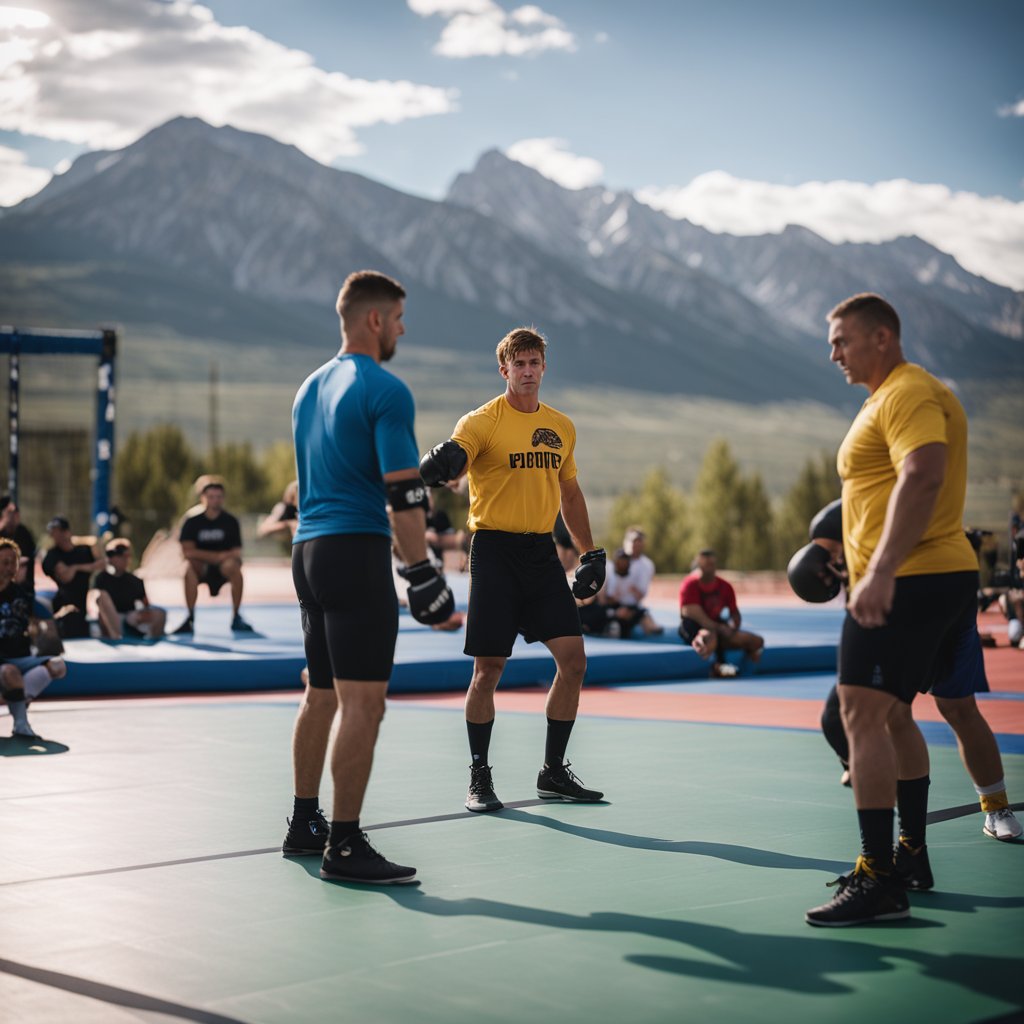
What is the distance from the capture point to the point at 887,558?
3916mm

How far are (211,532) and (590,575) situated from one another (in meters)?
8.60

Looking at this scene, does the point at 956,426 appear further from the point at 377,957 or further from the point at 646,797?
the point at 646,797

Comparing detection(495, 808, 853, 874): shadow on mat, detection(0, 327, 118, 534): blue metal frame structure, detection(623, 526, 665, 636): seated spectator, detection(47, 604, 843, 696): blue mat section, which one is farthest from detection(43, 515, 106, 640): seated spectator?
detection(495, 808, 853, 874): shadow on mat

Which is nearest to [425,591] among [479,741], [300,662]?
[479,741]

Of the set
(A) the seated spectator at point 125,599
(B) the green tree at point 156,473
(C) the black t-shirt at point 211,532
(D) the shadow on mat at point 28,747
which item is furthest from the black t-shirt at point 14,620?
(B) the green tree at point 156,473

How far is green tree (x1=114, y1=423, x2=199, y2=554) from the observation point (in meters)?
65.0

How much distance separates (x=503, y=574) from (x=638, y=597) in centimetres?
884

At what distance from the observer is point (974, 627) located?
16.6 ft

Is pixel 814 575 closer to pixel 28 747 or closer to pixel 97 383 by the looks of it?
pixel 28 747

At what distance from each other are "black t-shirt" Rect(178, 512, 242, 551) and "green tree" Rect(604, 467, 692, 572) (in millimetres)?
35123

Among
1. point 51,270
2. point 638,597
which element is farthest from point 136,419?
point 638,597

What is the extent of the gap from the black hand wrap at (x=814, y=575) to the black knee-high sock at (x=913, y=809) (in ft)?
2.09

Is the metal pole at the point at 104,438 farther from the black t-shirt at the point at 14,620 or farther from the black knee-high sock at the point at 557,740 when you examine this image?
the black knee-high sock at the point at 557,740

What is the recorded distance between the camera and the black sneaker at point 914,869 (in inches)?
176
